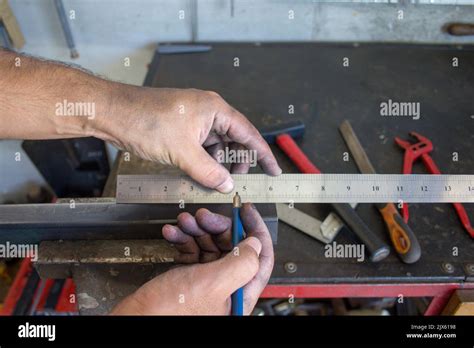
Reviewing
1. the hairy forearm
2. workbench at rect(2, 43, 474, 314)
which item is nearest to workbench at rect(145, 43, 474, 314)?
workbench at rect(2, 43, 474, 314)

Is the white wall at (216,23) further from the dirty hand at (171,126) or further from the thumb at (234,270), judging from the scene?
the thumb at (234,270)

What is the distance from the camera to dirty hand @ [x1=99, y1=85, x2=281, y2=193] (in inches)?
32.9

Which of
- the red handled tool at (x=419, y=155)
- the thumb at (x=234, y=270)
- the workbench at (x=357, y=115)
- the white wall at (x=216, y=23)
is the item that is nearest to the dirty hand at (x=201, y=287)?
the thumb at (x=234, y=270)

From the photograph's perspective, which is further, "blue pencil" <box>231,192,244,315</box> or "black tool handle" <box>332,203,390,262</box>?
"black tool handle" <box>332,203,390,262</box>

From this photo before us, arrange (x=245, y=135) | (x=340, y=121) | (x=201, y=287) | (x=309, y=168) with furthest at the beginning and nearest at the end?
(x=340, y=121)
(x=309, y=168)
(x=245, y=135)
(x=201, y=287)

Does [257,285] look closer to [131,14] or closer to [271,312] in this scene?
[271,312]

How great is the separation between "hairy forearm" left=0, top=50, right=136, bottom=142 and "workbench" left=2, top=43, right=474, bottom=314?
244mm

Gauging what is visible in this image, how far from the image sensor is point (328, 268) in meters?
0.98
